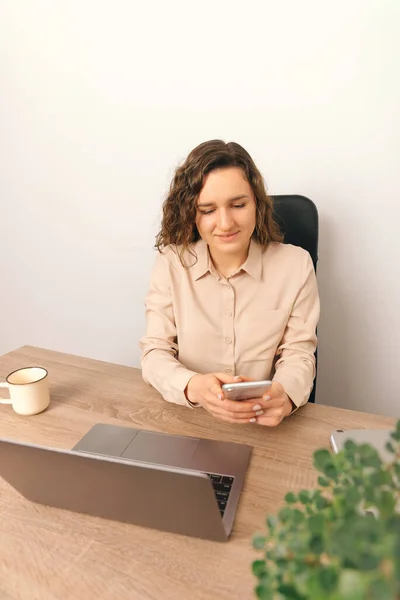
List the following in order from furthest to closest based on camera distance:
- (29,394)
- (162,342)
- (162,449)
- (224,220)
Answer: (162,342) < (224,220) < (29,394) < (162,449)

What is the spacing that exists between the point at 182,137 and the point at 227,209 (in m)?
0.64

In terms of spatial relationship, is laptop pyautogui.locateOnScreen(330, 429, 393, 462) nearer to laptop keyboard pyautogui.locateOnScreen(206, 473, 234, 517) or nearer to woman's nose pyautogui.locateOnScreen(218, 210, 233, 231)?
laptop keyboard pyautogui.locateOnScreen(206, 473, 234, 517)

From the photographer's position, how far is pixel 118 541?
0.72 metres

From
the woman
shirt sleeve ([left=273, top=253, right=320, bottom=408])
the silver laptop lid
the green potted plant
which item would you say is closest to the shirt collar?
the woman

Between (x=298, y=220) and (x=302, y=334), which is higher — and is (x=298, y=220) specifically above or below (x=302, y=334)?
above

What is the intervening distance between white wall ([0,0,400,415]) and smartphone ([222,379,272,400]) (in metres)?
0.81

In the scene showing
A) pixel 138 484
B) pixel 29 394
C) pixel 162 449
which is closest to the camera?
pixel 138 484

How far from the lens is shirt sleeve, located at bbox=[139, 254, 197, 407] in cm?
112

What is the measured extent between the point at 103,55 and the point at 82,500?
1.59 m

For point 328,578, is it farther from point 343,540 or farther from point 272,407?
point 272,407

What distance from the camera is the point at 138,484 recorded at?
2.15ft

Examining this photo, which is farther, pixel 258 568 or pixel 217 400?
pixel 217 400

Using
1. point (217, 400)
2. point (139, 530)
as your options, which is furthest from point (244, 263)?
point (139, 530)

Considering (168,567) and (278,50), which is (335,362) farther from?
(168,567)
